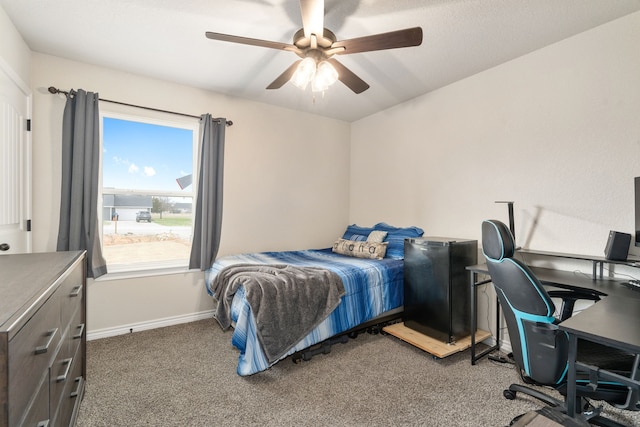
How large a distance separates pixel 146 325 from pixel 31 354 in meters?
2.39

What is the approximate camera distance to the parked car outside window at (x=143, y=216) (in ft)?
10.3

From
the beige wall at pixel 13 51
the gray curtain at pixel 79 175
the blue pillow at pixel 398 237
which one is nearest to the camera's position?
the beige wall at pixel 13 51

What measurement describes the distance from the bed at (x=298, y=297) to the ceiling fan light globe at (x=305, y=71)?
4.85 ft

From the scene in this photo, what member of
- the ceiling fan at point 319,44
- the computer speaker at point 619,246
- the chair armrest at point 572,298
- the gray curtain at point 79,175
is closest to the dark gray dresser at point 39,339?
the gray curtain at point 79,175

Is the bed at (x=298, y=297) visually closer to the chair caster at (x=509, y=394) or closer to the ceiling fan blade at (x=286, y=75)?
the chair caster at (x=509, y=394)

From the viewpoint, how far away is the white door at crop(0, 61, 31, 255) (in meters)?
2.05

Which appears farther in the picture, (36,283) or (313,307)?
(313,307)

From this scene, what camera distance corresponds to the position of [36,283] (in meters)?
1.11

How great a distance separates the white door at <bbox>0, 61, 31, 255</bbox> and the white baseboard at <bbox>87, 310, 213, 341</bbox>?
0.96 metres

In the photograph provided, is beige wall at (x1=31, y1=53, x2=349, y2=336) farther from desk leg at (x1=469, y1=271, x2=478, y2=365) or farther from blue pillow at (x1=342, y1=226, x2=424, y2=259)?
desk leg at (x1=469, y1=271, x2=478, y2=365)

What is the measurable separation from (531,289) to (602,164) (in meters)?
1.46

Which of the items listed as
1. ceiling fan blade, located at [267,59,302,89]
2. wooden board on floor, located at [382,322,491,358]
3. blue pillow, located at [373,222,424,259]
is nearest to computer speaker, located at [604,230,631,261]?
wooden board on floor, located at [382,322,491,358]

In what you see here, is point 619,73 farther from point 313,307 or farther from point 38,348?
point 38,348

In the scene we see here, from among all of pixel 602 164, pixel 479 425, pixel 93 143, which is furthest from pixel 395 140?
pixel 93 143
